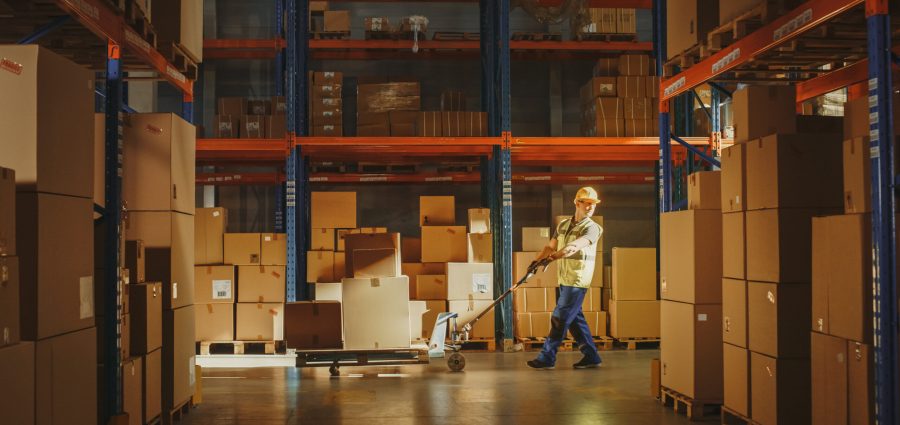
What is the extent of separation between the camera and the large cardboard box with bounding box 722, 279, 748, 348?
6234mm

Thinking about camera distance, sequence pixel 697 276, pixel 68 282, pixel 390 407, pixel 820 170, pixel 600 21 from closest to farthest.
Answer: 1. pixel 68 282
2. pixel 820 170
3. pixel 697 276
4. pixel 390 407
5. pixel 600 21

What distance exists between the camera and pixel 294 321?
9.22 m

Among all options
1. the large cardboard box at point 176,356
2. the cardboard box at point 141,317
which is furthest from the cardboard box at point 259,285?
the cardboard box at point 141,317

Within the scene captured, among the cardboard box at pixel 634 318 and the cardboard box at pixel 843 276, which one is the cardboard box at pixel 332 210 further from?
the cardboard box at pixel 843 276

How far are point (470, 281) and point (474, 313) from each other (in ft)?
1.44

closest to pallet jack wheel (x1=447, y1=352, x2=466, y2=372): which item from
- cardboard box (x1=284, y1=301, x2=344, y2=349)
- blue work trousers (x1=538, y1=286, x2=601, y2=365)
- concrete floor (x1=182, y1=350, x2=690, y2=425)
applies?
concrete floor (x1=182, y1=350, x2=690, y2=425)

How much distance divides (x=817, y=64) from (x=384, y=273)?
4647mm

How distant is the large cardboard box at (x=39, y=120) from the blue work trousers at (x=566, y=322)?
5.67m

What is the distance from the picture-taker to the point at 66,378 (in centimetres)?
458

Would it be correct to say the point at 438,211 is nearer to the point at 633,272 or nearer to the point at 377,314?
the point at 633,272

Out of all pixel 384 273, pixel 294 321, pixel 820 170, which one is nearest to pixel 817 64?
pixel 820 170

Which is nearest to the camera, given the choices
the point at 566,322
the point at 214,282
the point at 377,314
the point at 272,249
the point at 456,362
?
the point at 377,314

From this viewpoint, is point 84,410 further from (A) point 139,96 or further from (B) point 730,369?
(A) point 139,96

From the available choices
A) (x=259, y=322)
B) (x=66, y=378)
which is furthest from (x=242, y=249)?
(x=66, y=378)
